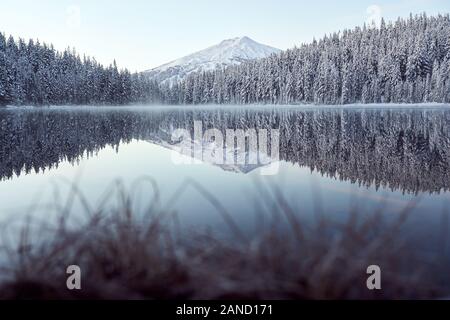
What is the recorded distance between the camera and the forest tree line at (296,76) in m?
74.4

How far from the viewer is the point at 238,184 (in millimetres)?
8156

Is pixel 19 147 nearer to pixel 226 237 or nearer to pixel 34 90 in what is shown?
pixel 226 237

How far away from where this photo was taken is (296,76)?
101m

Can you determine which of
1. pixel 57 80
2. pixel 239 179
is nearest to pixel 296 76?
pixel 57 80

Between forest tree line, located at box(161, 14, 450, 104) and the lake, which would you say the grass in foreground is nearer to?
the lake

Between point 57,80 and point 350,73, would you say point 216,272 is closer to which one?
point 57,80

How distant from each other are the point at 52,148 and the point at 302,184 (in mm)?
10785

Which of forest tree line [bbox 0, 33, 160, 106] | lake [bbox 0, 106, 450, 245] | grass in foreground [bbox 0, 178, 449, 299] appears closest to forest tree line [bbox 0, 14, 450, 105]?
forest tree line [bbox 0, 33, 160, 106]

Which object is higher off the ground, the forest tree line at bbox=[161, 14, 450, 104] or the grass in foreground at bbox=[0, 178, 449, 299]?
the forest tree line at bbox=[161, 14, 450, 104]

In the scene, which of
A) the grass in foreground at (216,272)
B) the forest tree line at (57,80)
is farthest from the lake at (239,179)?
the forest tree line at (57,80)

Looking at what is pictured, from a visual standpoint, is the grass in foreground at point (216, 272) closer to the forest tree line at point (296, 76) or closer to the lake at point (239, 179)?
the lake at point (239, 179)

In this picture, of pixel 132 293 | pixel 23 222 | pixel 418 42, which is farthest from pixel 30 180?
pixel 418 42

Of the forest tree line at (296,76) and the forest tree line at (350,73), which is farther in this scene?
Answer: the forest tree line at (350,73)

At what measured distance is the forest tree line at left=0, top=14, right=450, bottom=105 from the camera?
74.4 m
